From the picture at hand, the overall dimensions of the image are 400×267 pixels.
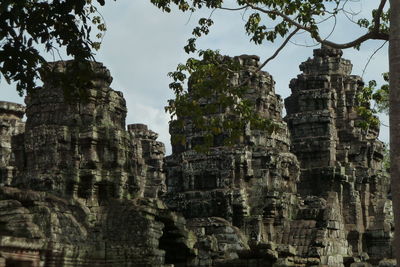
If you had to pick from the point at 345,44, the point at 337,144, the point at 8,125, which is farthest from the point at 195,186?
the point at 345,44

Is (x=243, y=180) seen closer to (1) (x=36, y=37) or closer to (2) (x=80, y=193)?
(2) (x=80, y=193)

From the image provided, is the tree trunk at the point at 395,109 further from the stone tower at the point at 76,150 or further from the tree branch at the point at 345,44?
the stone tower at the point at 76,150

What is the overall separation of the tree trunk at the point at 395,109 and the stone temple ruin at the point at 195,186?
5.50 m

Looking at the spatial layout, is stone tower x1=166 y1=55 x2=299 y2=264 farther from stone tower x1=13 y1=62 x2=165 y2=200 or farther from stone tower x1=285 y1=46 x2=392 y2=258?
stone tower x1=13 y1=62 x2=165 y2=200

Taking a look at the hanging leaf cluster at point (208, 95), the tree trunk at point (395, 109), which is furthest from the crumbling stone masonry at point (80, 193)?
the tree trunk at point (395, 109)

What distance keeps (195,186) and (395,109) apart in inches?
1050

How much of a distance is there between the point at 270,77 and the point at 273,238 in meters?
10.7

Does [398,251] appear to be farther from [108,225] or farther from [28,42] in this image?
[108,225]

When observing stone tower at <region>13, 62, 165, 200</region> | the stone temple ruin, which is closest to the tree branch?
the stone temple ruin

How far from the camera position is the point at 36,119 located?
30188 mm

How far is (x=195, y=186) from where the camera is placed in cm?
4059

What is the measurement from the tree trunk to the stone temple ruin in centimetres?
550

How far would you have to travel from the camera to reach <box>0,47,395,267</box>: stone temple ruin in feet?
70.2

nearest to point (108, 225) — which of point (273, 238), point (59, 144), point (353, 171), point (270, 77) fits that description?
point (59, 144)
